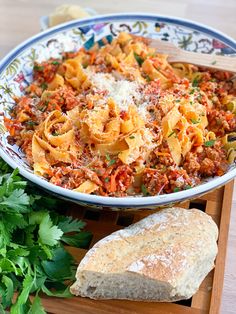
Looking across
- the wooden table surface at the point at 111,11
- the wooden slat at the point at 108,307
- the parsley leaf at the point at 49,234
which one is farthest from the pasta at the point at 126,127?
the wooden table surface at the point at 111,11

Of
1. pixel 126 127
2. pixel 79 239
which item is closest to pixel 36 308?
Result: pixel 79 239

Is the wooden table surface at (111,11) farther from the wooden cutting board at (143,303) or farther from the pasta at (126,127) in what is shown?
the wooden cutting board at (143,303)

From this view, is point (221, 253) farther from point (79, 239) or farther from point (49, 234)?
point (49, 234)

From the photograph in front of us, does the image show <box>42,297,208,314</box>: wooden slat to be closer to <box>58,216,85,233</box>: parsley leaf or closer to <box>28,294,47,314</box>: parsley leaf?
<box>28,294,47,314</box>: parsley leaf

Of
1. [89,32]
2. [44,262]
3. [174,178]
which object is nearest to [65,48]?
[89,32]

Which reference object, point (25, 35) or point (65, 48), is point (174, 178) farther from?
point (25, 35)
